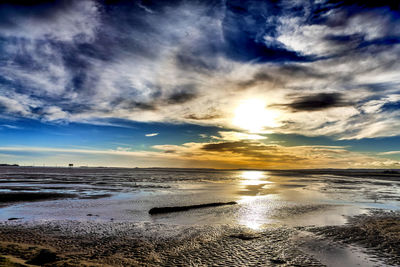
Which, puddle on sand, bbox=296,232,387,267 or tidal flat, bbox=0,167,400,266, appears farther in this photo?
tidal flat, bbox=0,167,400,266

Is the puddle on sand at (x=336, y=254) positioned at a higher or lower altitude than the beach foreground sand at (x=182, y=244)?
lower

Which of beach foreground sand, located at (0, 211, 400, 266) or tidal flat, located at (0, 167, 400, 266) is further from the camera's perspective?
tidal flat, located at (0, 167, 400, 266)

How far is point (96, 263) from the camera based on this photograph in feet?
29.9

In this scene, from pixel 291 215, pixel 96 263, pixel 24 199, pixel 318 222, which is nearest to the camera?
pixel 96 263

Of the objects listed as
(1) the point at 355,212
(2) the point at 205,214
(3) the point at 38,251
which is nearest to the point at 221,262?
(3) the point at 38,251

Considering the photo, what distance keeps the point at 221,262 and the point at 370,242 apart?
8.69 metres

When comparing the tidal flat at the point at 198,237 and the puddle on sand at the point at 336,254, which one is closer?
the puddle on sand at the point at 336,254

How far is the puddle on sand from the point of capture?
9.53 meters

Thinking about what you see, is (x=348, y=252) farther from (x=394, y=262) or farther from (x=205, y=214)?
(x=205, y=214)

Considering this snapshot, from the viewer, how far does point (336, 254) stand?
413 inches

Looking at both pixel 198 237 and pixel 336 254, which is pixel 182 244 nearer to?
pixel 198 237

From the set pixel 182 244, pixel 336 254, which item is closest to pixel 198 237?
pixel 182 244

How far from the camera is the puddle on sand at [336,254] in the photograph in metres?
9.53

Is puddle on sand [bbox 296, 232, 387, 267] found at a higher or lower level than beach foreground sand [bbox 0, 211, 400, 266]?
lower
